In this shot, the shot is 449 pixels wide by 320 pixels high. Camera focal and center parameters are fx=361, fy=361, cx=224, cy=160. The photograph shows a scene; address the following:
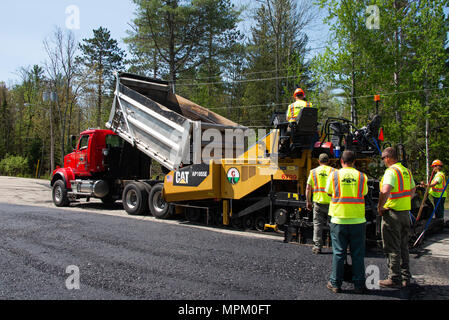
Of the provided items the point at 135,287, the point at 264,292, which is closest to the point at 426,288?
the point at 264,292

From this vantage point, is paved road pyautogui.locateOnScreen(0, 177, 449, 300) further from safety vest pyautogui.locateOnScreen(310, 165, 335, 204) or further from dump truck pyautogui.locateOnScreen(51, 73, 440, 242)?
safety vest pyautogui.locateOnScreen(310, 165, 335, 204)

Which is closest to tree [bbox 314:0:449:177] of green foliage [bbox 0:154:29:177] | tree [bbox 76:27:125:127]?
tree [bbox 76:27:125:127]

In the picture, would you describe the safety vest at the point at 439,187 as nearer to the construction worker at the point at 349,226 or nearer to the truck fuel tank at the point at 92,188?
the construction worker at the point at 349,226

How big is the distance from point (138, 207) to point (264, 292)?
6338 millimetres

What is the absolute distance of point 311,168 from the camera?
6.78m

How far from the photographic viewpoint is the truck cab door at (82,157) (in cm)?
1141

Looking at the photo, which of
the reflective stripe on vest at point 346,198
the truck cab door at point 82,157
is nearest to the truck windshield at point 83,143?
the truck cab door at point 82,157

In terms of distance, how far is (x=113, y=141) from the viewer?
38.0 feet

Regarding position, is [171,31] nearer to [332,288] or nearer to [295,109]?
[295,109]

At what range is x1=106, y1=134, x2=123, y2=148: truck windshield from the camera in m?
11.5

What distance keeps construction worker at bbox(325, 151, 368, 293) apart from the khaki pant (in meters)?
0.51

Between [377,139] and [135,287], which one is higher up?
[377,139]

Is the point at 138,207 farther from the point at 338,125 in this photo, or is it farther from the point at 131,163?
the point at 338,125
